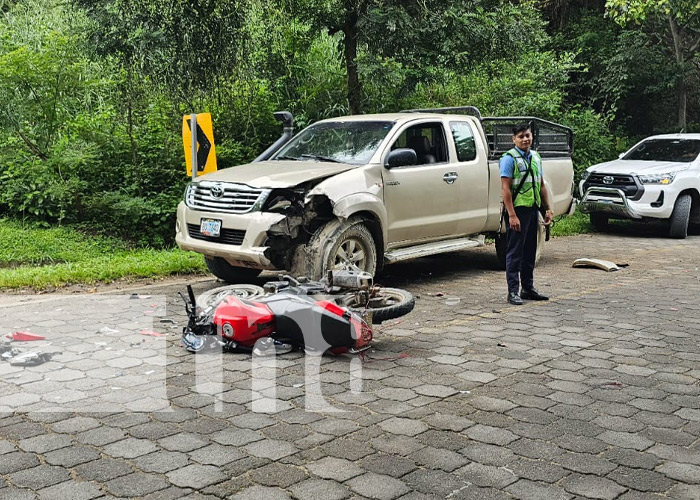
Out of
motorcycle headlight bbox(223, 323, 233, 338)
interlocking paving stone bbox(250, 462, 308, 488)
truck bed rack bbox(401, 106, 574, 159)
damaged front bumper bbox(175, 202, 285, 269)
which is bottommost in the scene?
interlocking paving stone bbox(250, 462, 308, 488)

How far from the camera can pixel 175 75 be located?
13.1m

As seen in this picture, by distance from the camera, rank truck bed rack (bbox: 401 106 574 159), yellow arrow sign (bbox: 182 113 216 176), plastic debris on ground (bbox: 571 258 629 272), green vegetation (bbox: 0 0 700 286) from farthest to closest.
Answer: green vegetation (bbox: 0 0 700 286), plastic debris on ground (bbox: 571 258 629 272), truck bed rack (bbox: 401 106 574 159), yellow arrow sign (bbox: 182 113 216 176)

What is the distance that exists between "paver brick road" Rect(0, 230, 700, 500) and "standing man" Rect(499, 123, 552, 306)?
29.3 inches

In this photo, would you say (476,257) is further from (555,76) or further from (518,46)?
(555,76)

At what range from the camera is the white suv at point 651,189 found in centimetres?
1522

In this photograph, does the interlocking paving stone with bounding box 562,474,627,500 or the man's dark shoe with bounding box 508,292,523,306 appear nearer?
the interlocking paving stone with bounding box 562,474,627,500

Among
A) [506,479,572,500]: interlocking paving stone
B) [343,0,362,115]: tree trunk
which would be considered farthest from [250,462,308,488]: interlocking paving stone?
[343,0,362,115]: tree trunk

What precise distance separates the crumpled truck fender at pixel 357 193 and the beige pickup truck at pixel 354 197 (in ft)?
0.04

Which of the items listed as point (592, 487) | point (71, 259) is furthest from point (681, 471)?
point (71, 259)

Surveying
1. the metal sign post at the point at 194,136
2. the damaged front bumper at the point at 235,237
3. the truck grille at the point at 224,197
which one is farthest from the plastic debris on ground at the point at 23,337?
the metal sign post at the point at 194,136

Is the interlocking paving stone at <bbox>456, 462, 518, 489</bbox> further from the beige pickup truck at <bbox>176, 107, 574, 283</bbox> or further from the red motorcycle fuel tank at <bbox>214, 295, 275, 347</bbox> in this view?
the beige pickup truck at <bbox>176, 107, 574, 283</bbox>

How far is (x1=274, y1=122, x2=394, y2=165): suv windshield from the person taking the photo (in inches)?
377

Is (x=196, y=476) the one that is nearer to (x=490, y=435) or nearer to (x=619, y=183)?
(x=490, y=435)

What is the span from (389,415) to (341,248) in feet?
12.6
